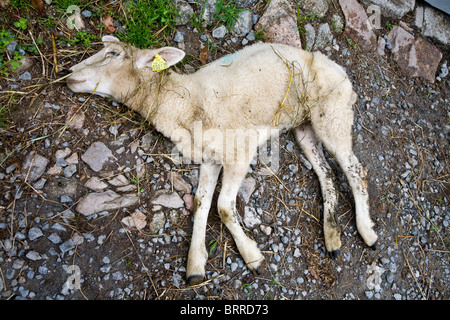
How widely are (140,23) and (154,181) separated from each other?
6.28ft

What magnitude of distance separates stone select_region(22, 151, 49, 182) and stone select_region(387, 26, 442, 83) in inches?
194

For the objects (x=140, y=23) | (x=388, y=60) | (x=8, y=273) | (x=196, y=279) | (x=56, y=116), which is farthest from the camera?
(x=388, y=60)

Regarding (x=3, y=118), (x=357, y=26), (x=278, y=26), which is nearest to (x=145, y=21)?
(x=278, y=26)

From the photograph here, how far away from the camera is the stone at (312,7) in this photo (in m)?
4.72

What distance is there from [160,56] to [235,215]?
1878 millimetres

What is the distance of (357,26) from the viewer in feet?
16.2

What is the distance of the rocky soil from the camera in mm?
3238

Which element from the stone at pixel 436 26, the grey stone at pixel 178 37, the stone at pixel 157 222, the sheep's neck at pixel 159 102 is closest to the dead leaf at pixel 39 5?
the sheep's neck at pixel 159 102

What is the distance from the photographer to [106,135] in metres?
3.77

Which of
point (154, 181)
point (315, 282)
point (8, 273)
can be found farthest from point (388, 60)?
point (8, 273)

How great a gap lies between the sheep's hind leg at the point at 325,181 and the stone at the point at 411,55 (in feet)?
6.73

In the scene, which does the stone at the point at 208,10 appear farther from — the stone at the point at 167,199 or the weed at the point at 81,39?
the stone at the point at 167,199

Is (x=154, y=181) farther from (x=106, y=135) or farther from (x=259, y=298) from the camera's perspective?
(x=259, y=298)

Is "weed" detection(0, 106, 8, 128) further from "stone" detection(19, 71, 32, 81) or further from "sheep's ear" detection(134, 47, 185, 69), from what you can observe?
"sheep's ear" detection(134, 47, 185, 69)
